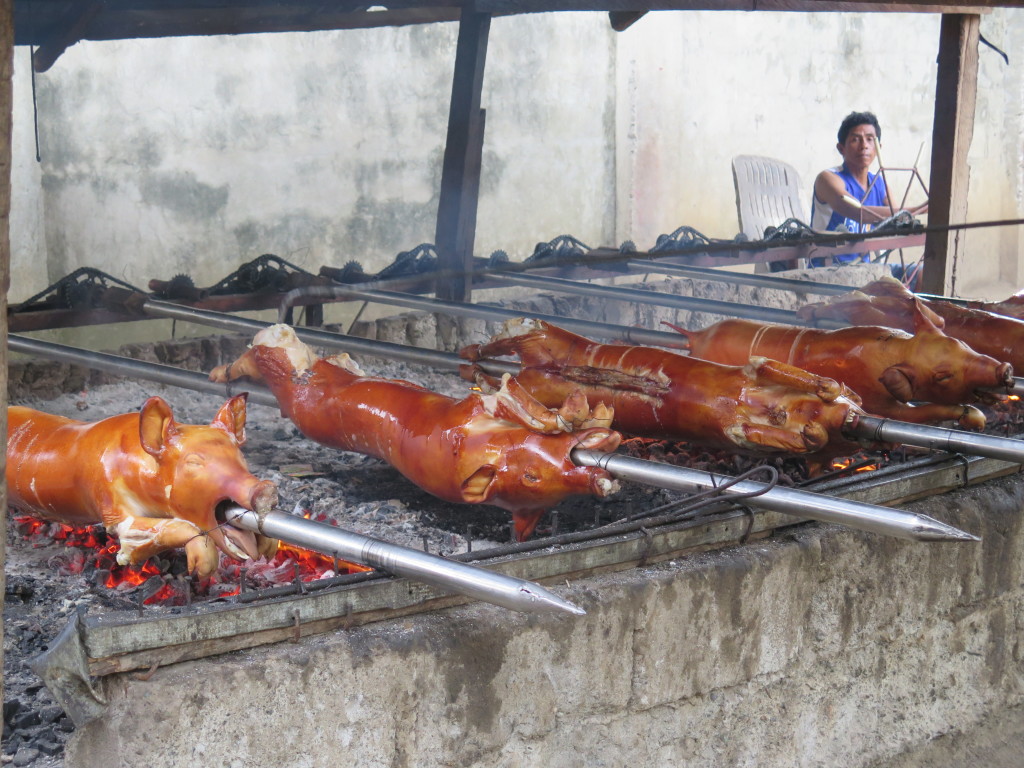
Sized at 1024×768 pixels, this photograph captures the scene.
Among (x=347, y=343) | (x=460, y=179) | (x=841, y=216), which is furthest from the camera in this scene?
(x=841, y=216)

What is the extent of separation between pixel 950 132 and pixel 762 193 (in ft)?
15.7

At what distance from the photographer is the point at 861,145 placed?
8547 millimetres

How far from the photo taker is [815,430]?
2.61 meters

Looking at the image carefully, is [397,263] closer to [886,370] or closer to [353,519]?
[353,519]

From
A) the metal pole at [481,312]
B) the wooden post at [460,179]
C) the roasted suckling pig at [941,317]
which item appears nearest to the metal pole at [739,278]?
the wooden post at [460,179]

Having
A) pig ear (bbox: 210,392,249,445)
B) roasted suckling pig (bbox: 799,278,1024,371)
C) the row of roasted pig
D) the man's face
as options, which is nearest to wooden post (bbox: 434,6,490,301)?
the row of roasted pig

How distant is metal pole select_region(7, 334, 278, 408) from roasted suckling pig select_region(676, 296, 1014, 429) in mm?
1613

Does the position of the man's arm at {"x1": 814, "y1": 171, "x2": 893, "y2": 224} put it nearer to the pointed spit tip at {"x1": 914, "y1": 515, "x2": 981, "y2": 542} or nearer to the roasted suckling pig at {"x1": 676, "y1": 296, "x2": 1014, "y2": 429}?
the roasted suckling pig at {"x1": 676, "y1": 296, "x2": 1014, "y2": 429}

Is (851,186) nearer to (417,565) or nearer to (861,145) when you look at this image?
(861,145)

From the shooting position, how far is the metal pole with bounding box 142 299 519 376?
359cm

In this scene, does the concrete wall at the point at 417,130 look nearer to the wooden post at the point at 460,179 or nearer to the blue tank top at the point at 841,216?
the blue tank top at the point at 841,216

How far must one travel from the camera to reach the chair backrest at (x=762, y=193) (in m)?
10.0

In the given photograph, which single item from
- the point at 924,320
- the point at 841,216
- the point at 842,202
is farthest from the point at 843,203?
the point at 924,320

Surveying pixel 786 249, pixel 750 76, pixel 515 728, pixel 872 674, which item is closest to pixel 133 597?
pixel 515 728
